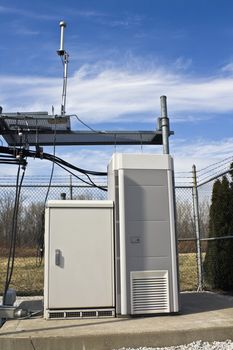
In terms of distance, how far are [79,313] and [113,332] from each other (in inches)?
46.2

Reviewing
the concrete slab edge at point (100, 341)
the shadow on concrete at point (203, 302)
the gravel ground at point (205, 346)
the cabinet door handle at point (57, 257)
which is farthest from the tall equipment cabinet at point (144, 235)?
the gravel ground at point (205, 346)

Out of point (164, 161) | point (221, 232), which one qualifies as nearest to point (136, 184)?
point (164, 161)

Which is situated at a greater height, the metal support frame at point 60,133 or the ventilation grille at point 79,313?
the metal support frame at point 60,133

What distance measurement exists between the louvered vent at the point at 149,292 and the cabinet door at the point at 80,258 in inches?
13.6

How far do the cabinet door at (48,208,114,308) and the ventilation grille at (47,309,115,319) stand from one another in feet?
0.28

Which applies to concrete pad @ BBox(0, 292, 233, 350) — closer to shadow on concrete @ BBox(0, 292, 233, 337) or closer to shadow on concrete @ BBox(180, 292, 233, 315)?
shadow on concrete @ BBox(0, 292, 233, 337)

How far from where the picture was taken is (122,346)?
17.8 feet

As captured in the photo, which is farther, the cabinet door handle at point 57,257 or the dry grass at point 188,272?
the dry grass at point 188,272

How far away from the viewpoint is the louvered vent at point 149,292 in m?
6.66

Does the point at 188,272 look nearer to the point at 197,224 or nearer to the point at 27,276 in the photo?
the point at 197,224

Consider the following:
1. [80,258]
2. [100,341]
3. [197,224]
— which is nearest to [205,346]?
[100,341]

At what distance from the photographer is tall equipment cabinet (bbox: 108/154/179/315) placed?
263 inches

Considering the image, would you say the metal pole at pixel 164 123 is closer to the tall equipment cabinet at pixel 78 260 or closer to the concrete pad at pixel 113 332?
the tall equipment cabinet at pixel 78 260

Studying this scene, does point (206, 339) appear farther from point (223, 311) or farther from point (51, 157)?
point (51, 157)
